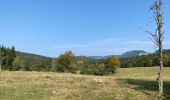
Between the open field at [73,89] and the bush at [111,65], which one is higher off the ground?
the bush at [111,65]

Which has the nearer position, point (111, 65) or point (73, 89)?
point (73, 89)

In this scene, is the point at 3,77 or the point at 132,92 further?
the point at 3,77

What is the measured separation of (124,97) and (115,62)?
8915cm

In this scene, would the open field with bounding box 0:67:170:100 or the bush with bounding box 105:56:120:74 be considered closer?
the open field with bounding box 0:67:170:100

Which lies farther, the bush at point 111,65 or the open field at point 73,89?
the bush at point 111,65

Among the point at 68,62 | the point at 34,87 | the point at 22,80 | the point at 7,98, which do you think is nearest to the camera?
the point at 7,98

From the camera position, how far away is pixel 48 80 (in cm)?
3525

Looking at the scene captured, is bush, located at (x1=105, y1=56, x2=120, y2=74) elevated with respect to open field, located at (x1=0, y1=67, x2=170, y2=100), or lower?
elevated

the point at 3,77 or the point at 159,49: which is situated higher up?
the point at 159,49

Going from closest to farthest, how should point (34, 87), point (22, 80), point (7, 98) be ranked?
point (7, 98) < point (34, 87) < point (22, 80)

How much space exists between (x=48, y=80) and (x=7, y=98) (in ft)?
25.7

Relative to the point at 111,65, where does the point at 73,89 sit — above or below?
below

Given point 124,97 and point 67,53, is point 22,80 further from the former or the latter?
point 67,53

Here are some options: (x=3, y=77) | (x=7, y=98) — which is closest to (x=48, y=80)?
(x=3, y=77)
